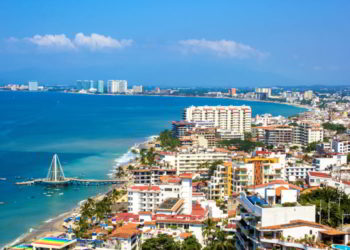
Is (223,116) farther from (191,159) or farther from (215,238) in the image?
(215,238)

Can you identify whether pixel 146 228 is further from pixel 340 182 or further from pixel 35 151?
pixel 35 151

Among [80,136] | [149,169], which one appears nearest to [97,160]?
[149,169]

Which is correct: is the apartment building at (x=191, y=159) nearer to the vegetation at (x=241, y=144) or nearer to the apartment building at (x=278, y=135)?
the vegetation at (x=241, y=144)

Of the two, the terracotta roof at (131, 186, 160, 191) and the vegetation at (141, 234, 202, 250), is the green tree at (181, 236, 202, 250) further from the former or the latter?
the terracotta roof at (131, 186, 160, 191)

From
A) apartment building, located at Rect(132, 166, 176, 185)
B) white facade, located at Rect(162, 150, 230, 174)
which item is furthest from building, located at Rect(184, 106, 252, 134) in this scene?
apartment building, located at Rect(132, 166, 176, 185)

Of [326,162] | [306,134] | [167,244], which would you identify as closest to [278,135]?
[306,134]

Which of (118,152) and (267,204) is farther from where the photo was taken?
(118,152)
